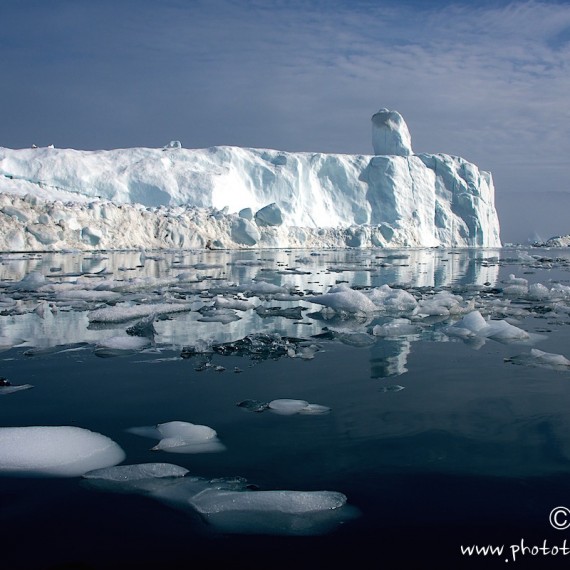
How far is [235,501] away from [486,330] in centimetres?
391

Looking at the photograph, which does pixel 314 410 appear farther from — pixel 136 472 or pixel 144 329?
pixel 144 329

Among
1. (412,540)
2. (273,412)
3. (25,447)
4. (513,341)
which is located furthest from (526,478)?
(513,341)

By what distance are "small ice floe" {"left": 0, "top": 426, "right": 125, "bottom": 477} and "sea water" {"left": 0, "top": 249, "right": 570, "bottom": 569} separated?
0.24 ft

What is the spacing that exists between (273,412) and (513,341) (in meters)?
2.88

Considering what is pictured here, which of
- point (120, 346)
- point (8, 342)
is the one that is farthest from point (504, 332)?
point (8, 342)

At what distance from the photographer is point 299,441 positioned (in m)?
2.57

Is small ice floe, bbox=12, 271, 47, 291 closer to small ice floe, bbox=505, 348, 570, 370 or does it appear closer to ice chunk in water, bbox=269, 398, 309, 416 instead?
ice chunk in water, bbox=269, 398, 309, 416

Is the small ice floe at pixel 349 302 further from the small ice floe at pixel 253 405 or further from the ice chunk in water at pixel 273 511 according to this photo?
the ice chunk in water at pixel 273 511

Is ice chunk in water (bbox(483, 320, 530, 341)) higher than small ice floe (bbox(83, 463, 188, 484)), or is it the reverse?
ice chunk in water (bbox(483, 320, 530, 341))

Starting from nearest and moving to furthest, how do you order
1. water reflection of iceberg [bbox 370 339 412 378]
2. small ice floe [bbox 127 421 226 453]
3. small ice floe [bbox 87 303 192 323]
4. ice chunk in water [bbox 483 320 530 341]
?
1. small ice floe [bbox 127 421 226 453]
2. water reflection of iceberg [bbox 370 339 412 378]
3. ice chunk in water [bbox 483 320 530 341]
4. small ice floe [bbox 87 303 192 323]

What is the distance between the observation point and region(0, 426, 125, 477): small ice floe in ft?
7.41

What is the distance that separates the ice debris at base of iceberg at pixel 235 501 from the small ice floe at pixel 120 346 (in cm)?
233

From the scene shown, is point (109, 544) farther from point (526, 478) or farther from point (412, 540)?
A: point (526, 478)

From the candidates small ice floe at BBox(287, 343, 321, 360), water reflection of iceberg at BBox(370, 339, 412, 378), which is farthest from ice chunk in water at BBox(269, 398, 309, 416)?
small ice floe at BBox(287, 343, 321, 360)
